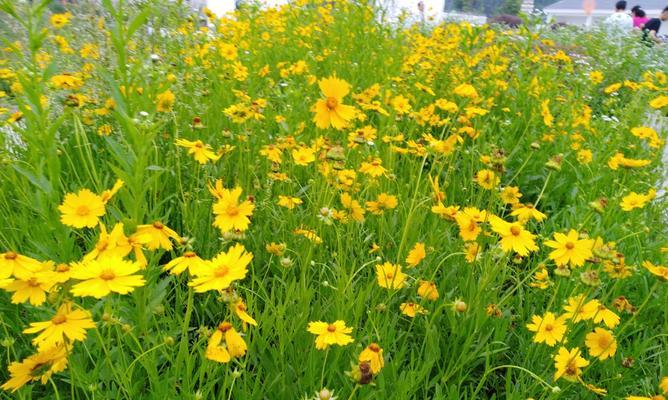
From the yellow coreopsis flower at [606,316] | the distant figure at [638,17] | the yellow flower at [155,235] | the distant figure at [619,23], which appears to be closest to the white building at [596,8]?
the distant figure at [638,17]

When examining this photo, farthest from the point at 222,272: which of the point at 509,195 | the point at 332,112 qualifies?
the point at 509,195

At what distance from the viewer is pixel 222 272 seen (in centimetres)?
71

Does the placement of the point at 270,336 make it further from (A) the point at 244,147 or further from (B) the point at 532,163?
(B) the point at 532,163

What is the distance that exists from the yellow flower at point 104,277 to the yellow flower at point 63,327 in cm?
3

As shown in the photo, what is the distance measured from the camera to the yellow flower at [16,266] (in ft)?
2.13

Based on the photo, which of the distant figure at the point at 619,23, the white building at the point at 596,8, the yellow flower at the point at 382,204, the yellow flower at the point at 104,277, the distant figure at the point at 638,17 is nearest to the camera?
the yellow flower at the point at 104,277

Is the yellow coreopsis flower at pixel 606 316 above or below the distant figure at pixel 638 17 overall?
below

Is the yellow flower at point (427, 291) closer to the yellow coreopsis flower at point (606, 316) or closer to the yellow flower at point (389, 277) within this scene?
the yellow flower at point (389, 277)

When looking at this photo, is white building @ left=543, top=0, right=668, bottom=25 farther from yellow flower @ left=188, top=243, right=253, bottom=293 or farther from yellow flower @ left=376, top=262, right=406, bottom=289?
yellow flower @ left=188, top=243, right=253, bottom=293

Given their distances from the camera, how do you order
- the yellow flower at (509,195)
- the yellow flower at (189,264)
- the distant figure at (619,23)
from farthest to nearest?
the distant figure at (619,23) < the yellow flower at (509,195) < the yellow flower at (189,264)

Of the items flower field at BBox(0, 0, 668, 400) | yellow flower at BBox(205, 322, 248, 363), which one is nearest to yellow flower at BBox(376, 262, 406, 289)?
flower field at BBox(0, 0, 668, 400)

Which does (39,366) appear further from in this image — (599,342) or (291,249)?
(599,342)

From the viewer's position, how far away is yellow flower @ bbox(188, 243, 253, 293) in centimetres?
68

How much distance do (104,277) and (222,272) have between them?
15cm
